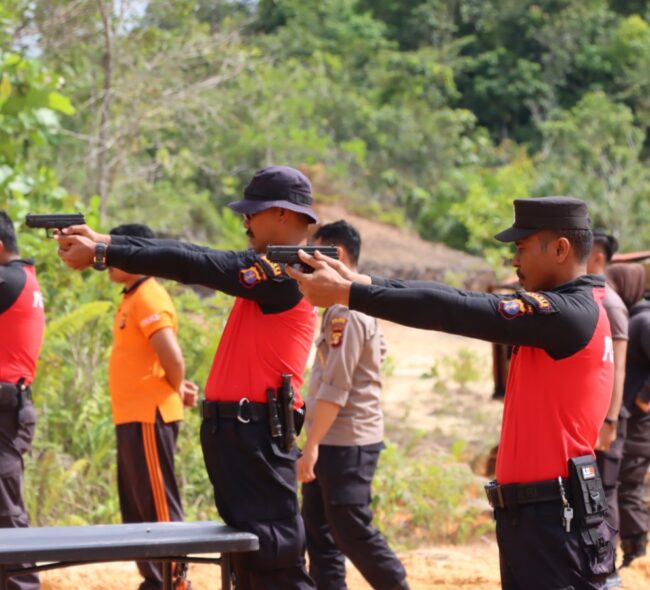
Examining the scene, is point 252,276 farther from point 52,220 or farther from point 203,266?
point 52,220

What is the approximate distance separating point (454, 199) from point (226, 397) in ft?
72.6

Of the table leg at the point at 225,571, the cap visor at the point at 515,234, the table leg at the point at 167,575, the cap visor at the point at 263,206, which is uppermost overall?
the cap visor at the point at 263,206

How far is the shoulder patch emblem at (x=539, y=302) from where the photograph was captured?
365cm

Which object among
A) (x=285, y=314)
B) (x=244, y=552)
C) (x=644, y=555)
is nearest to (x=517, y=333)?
(x=285, y=314)

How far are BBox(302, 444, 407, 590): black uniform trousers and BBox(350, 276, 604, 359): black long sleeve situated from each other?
240 cm

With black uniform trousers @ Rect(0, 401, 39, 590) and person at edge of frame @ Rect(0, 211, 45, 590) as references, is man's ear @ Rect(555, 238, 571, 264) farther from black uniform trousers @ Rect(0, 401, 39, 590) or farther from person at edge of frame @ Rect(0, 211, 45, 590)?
black uniform trousers @ Rect(0, 401, 39, 590)

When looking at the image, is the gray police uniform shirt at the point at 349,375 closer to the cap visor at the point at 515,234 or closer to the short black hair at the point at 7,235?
the short black hair at the point at 7,235

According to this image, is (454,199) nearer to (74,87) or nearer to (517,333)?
(74,87)

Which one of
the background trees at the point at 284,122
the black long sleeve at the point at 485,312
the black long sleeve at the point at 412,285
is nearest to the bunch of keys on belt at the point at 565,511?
the black long sleeve at the point at 485,312

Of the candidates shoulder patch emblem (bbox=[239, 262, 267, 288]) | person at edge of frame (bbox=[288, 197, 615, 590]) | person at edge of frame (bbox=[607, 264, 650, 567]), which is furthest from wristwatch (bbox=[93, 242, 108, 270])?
person at edge of frame (bbox=[607, 264, 650, 567])

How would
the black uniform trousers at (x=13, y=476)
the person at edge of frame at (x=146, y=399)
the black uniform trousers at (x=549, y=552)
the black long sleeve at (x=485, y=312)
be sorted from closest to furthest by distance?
the black long sleeve at (x=485, y=312) → the black uniform trousers at (x=549, y=552) → the black uniform trousers at (x=13, y=476) → the person at edge of frame at (x=146, y=399)

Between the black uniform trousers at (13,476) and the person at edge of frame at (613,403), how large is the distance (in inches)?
124

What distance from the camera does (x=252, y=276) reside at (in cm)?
441

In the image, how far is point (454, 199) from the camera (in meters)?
26.3
